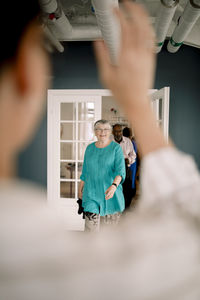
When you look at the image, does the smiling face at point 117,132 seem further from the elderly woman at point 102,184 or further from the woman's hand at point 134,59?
the woman's hand at point 134,59

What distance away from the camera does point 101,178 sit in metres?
2.23

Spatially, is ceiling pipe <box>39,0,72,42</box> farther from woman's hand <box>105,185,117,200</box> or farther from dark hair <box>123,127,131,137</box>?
dark hair <box>123,127,131,137</box>

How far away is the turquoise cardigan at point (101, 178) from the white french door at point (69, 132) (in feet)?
5.78

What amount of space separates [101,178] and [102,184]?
53mm

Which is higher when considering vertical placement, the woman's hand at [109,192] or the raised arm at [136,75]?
the raised arm at [136,75]

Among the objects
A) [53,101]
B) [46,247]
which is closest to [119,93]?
[46,247]

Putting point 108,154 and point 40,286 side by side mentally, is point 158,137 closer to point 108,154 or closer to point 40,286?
point 40,286

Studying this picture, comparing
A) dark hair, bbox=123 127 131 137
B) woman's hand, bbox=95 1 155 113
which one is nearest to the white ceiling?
dark hair, bbox=123 127 131 137

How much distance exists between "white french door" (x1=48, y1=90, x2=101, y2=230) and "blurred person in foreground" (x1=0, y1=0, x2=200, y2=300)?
3.82 metres

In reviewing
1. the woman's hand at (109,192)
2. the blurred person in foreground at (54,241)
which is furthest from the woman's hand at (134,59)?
the woman's hand at (109,192)

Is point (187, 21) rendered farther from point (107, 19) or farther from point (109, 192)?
point (109, 192)

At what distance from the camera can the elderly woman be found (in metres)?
2.21

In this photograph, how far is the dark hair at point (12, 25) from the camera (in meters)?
0.22

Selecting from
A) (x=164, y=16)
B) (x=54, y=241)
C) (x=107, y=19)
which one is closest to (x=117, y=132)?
(x=164, y=16)
